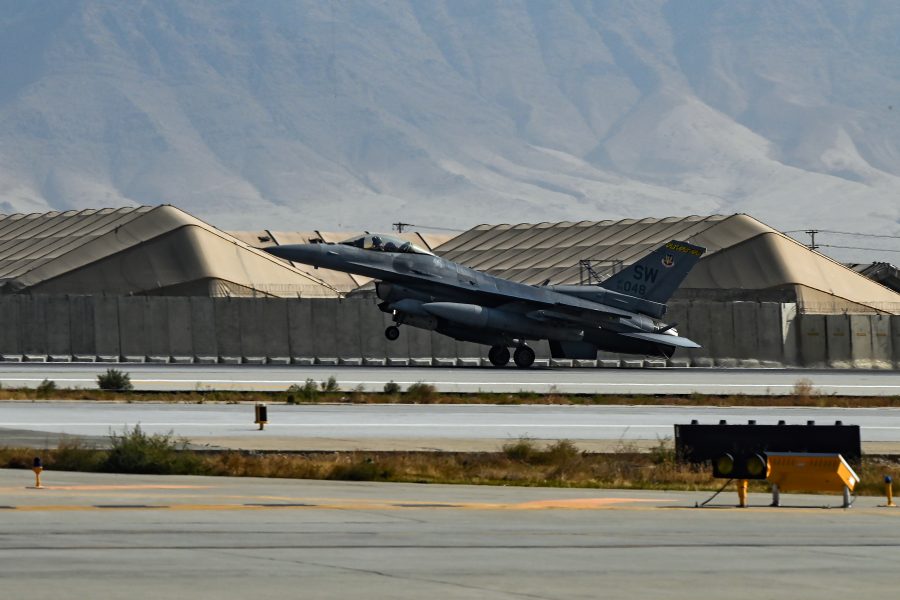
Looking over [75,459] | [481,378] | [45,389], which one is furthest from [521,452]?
[481,378]

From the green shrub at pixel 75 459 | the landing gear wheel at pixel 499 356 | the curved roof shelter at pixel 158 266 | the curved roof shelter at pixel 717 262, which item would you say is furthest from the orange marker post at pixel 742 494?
the curved roof shelter at pixel 158 266

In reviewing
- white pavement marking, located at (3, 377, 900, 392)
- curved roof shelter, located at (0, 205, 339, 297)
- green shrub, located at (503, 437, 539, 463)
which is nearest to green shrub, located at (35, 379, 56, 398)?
white pavement marking, located at (3, 377, 900, 392)

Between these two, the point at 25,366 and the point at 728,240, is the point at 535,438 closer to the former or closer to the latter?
the point at 25,366

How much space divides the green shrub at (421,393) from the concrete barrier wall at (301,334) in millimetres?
18126

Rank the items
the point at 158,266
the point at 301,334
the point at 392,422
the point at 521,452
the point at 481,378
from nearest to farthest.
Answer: the point at 521,452 < the point at 392,422 < the point at 481,378 < the point at 301,334 < the point at 158,266

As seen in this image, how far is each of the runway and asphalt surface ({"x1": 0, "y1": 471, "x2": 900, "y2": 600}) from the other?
20.3 meters

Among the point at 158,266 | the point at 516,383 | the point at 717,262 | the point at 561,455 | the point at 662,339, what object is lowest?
the point at 561,455

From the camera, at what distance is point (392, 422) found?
1153 inches

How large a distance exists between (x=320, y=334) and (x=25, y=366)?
1160cm

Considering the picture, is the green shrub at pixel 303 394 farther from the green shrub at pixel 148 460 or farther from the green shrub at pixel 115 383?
the green shrub at pixel 148 460

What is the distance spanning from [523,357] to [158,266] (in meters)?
23.5

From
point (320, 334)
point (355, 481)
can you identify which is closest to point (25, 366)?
point (320, 334)

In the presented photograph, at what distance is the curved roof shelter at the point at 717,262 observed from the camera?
6738cm

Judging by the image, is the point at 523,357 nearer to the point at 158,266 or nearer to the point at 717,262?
the point at 717,262
